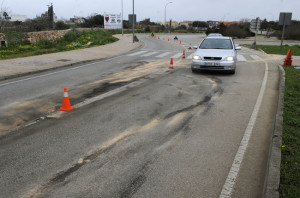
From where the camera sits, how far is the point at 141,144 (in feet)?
16.4

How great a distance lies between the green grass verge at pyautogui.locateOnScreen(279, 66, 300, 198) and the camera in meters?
3.48

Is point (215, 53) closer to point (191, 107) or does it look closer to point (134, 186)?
point (191, 107)

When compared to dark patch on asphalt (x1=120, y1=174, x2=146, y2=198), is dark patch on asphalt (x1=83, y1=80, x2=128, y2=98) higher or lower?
higher

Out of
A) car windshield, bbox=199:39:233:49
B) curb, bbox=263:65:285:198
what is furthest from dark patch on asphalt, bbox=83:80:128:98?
curb, bbox=263:65:285:198

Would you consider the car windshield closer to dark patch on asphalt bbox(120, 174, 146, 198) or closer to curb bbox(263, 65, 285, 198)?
curb bbox(263, 65, 285, 198)

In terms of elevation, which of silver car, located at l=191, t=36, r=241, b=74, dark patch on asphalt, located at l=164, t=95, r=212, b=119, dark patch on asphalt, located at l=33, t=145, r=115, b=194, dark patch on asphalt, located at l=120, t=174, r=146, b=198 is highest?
silver car, located at l=191, t=36, r=241, b=74

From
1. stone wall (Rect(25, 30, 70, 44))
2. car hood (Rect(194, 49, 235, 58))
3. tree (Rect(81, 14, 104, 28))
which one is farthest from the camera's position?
tree (Rect(81, 14, 104, 28))

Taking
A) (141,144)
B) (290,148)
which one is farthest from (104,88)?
(290,148)

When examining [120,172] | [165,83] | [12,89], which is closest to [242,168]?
[120,172]

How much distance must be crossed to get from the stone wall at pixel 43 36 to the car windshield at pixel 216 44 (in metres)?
20.2

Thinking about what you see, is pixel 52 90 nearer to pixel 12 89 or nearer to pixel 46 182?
pixel 12 89

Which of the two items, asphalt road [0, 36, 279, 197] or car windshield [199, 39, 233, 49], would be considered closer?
asphalt road [0, 36, 279, 197]

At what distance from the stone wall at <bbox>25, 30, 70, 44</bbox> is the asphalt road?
1993 centimetres

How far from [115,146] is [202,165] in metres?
1.60
